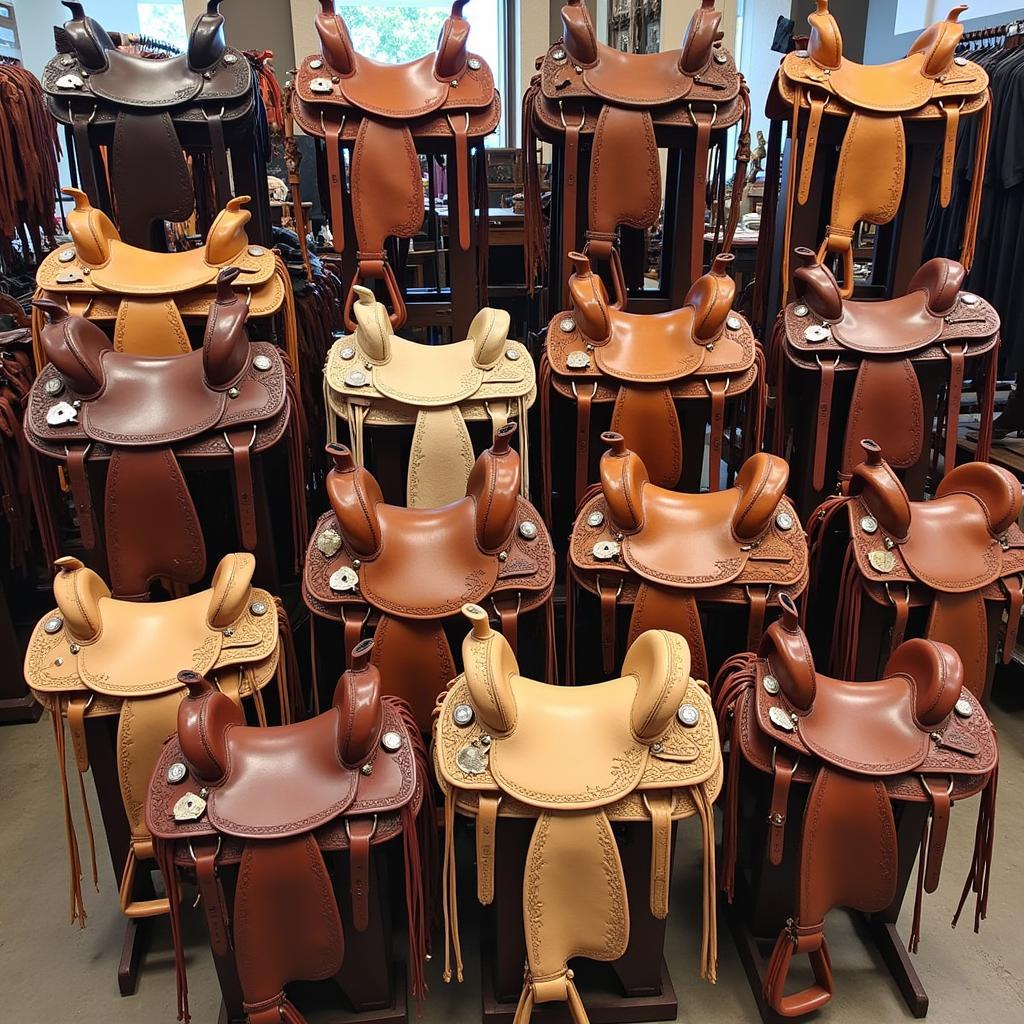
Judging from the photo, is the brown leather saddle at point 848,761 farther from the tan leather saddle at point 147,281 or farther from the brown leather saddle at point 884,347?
the tan leather saddle at point 147,281

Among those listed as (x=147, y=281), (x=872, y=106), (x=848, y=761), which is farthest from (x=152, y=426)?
(x=872, y=106)

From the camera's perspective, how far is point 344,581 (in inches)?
62.8

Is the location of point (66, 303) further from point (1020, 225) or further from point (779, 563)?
point (1020, 225)

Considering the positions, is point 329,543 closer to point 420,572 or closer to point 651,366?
point 420,572

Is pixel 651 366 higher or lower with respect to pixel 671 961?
higher

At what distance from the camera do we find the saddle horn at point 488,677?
51.9 inches

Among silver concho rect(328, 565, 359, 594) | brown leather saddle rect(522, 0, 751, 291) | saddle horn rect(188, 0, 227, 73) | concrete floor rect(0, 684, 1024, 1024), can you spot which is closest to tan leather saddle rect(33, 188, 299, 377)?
saddle horn rect(188, 0, 227, 73)

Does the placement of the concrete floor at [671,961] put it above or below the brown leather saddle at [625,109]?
below

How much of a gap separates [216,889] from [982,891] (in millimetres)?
1433

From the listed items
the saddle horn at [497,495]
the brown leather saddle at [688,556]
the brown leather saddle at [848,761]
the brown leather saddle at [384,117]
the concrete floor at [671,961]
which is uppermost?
the brown leather saddle at [384,117]

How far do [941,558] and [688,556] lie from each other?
577 millimetres

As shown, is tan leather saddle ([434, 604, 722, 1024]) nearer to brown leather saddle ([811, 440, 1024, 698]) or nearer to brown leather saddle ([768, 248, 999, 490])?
brown leather saddle ([811, 440, 1024, 698])

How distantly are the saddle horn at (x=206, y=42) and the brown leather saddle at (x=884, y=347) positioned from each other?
5.15 feet

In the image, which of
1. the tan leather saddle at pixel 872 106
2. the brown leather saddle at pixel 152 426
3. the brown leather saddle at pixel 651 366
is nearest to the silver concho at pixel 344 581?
the brown leather saddle at pixel 152 426
